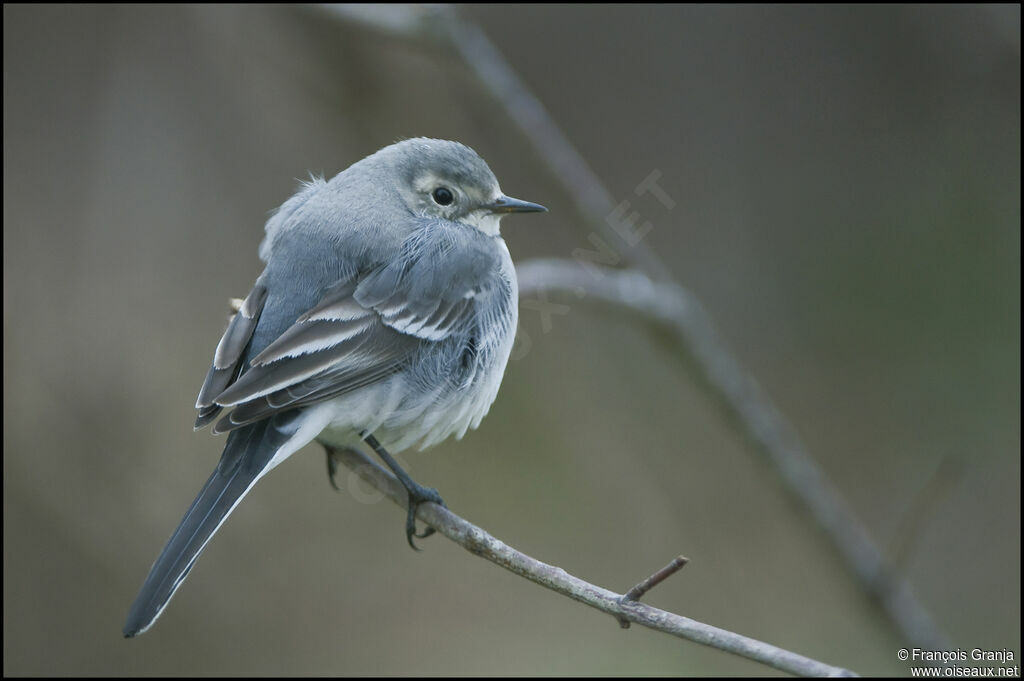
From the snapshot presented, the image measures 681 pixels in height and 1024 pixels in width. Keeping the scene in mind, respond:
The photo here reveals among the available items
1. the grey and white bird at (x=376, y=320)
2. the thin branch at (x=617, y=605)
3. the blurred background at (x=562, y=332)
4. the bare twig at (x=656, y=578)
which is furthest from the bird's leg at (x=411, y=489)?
the blurred background at (x=562, y=332)

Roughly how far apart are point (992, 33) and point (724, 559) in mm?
3955

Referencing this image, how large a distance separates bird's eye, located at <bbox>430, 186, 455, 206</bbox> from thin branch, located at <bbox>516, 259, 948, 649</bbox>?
461mm

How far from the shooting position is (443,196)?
3.50 metres

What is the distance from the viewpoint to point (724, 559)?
612 centimetres

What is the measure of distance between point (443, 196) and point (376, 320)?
23.3 inches

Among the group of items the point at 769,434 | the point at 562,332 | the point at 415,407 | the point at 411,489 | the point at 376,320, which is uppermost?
the point at 562,332

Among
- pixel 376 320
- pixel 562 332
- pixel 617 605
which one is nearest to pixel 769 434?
pixel 376 320

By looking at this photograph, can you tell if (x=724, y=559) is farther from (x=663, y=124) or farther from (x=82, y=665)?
(x=82, y=665)

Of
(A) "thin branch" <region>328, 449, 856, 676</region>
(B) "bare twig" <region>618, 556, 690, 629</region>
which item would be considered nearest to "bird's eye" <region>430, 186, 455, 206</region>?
(A) "thin branch" <region>328, 449, 856, 676</region>

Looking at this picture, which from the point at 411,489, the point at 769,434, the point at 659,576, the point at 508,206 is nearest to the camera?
the point at 659,576

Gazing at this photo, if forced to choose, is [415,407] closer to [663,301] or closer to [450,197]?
[450,197]

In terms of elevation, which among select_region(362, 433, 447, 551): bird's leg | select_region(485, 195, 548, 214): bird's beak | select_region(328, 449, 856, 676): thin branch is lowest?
select_region(328, 449, 856, 676): thin branch

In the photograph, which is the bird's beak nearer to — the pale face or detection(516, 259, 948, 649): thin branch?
the pale face

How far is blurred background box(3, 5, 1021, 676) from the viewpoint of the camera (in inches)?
216
